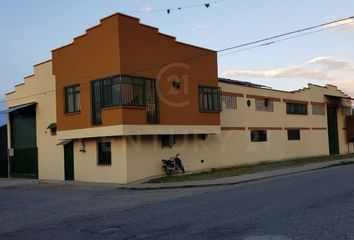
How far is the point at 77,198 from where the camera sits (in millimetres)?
18984

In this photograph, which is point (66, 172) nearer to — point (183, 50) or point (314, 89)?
point (183, 50)

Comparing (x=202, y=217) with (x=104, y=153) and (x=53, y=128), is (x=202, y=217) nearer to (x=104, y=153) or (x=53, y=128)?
(x=104, y=153)

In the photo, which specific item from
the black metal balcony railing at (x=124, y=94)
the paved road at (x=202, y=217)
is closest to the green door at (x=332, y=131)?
the black metal balcony railing at (x=124, y=94)

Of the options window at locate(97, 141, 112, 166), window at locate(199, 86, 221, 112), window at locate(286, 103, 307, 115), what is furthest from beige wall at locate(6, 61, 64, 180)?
window at locate(286, 103, 307, 115)

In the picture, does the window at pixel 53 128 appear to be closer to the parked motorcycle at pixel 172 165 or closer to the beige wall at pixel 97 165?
the beige wall at pixel 97 165

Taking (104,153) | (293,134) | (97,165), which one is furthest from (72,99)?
(293,134)

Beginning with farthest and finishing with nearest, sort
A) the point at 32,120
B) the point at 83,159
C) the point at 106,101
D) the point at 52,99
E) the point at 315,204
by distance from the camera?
the point at 32,120
the point at 52,99
the point at 83,159
the point at 106,101
the point at 315,204

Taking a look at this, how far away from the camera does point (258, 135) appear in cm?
3647

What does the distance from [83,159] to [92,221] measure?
16046mm

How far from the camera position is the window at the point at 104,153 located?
25.9m

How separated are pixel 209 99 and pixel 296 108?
15.6 meters

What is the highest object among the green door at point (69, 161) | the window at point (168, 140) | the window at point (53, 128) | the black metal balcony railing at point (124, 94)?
the black metal balcony railing at point (124, 94)

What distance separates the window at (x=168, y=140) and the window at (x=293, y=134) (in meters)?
16.2

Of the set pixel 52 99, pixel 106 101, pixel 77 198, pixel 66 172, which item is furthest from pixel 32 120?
pixel 77 198
